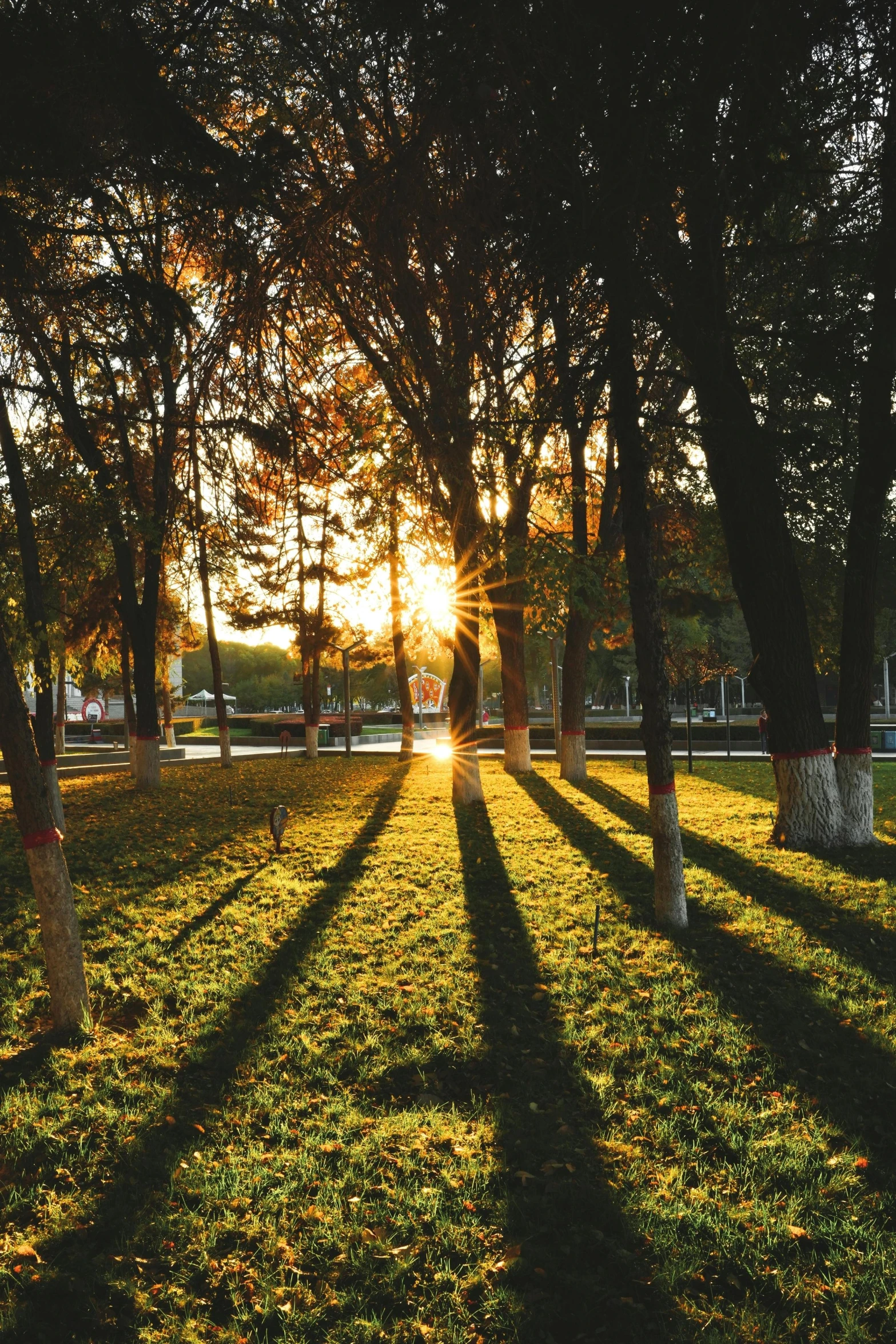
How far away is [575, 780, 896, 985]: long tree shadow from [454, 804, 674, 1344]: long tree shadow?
2485 mm

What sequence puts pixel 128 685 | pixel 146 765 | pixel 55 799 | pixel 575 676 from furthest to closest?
pixel 128 685 → pixel 575 676 → pixel 146 765 → pixel 55 799

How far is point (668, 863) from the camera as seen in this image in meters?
7.26

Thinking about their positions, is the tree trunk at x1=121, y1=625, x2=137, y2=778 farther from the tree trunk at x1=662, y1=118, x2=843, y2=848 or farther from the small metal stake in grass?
the tree trunk at x1=662, y1=118, x2=843, y2=848

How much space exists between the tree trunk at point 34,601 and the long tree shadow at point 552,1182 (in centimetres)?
616

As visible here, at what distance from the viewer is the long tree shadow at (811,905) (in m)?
6.67

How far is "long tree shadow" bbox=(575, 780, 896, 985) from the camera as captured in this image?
6668 mm

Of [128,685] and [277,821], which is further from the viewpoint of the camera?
[128,685]

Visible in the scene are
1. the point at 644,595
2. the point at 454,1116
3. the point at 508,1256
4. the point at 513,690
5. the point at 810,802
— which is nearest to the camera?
the point at 508,1256

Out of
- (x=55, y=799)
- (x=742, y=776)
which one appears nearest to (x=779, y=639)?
(x=55, y=799)

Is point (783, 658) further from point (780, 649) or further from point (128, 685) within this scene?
point (128, 685)

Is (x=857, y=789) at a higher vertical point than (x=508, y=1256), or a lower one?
higher

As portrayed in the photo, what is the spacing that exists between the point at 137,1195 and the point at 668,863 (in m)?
4.80

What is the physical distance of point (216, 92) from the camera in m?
6.09

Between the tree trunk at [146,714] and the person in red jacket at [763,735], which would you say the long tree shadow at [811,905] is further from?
the person in red jacket at [763,735]
